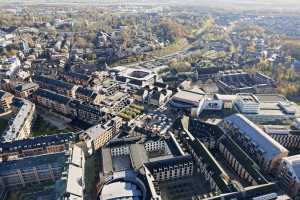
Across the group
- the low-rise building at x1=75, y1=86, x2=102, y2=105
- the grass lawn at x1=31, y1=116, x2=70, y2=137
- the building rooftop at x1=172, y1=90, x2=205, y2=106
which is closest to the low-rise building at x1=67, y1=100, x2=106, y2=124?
the low-rise building at x1=75, y1=86, x2=102, y2=105

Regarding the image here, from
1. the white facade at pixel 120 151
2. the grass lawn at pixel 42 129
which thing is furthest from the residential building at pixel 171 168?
the grass lawn at pixel 42 129

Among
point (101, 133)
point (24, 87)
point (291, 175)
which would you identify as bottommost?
point (291, 175)

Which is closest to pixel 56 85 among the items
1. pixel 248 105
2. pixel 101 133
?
pixel 101 133

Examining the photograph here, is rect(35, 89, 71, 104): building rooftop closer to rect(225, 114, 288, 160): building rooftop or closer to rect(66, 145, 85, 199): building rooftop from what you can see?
rect(66, 145, 85, 199): building rooftop

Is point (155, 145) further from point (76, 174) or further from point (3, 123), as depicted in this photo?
point (3, 123)

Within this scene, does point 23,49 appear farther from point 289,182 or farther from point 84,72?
point 289,182

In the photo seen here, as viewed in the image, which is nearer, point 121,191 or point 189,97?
point 121,191

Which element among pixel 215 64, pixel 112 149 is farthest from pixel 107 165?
pixel 215 64

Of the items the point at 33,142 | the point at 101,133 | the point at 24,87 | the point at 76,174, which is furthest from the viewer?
the point at 24,87
